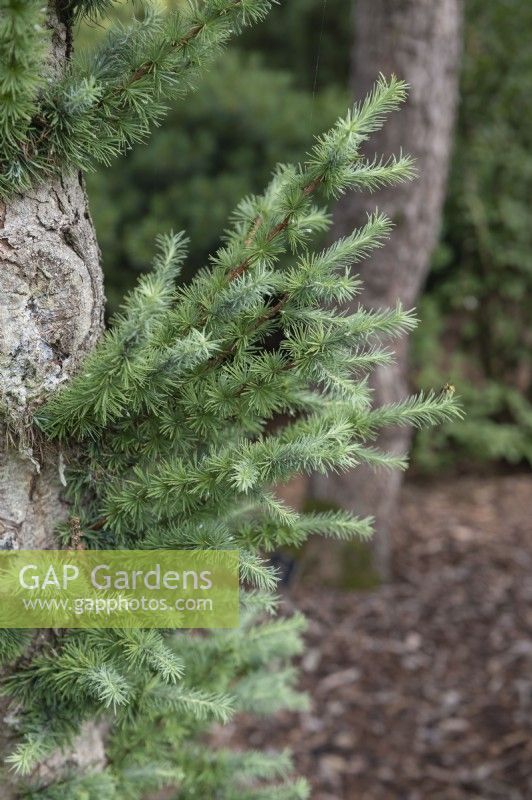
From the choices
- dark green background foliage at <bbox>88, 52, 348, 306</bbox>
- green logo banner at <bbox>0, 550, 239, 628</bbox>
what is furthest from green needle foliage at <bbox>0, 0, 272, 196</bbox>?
dark green background foliage at <bbox>88, 52, 348, 306</bbox>

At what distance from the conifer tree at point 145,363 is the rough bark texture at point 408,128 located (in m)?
2.35

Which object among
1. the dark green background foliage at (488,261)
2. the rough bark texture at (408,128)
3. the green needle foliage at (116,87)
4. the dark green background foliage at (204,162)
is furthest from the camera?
the dark green background foliage at (488,261)

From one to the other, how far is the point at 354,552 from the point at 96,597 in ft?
9.59

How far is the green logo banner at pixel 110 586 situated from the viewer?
1.25 meters

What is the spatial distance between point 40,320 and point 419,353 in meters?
4.26

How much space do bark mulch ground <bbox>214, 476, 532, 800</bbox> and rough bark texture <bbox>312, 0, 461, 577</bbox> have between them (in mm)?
884

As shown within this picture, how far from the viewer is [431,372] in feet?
17.0

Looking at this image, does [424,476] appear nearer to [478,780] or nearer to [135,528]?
[478,780]

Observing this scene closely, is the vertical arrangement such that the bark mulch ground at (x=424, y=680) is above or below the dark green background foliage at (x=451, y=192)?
below

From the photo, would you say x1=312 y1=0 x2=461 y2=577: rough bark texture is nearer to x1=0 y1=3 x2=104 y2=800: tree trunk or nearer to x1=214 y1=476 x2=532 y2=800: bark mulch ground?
x1=214 y1=476 x2=532 y2=800: bark mulch ground

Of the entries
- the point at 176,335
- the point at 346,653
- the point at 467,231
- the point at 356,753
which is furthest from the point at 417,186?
the point at 176,335

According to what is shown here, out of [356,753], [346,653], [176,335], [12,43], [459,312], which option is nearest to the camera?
[12,43]

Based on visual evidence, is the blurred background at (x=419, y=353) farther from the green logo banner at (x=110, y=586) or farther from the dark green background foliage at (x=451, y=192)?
the green logo banner at (x=110, y=586)

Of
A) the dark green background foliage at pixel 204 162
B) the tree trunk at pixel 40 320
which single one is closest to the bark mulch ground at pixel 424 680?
the tree trunk at pixel 40 320
